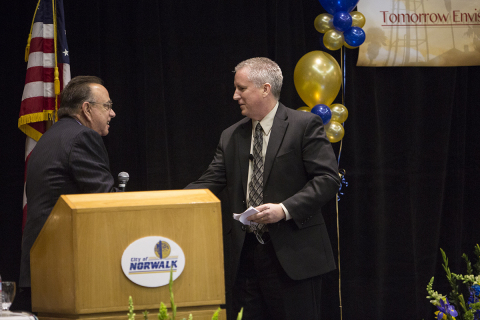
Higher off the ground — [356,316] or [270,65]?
[270,65]

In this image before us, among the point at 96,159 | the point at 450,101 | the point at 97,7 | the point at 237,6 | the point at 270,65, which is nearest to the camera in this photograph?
the point at 96,159

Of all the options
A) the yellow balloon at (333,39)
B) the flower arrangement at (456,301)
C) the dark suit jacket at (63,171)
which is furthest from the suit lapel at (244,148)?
the yellow balloon at (333,39)

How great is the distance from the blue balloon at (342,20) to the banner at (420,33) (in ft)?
1.96

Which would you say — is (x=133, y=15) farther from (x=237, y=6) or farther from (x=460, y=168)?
(x=460, y=168)

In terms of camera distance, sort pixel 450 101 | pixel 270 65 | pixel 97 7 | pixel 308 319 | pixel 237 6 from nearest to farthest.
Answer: pixel 308 319 < pixel 270 65 < pixel 97 7 < pixel 237 6 < pixel 450 101

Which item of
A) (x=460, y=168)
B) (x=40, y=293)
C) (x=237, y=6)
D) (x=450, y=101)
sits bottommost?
(x=40, y=293)

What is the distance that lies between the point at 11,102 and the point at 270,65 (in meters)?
2.02

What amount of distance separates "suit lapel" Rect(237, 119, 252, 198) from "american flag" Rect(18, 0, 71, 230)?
1.33m

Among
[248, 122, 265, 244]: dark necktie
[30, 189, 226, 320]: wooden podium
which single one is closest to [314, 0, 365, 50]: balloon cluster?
[248, 122, 265, 244]: dark necktie

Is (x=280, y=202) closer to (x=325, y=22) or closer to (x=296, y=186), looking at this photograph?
(x=296, y=186)

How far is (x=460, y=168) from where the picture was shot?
430cm

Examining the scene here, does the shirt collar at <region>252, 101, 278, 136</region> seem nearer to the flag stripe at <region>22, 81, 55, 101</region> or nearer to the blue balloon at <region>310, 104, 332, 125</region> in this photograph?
the blue balloon at <region>310, 104, 332, 125</region>

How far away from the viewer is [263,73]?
2746 mm

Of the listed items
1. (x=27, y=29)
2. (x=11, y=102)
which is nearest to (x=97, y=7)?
(x=27, y=29)
